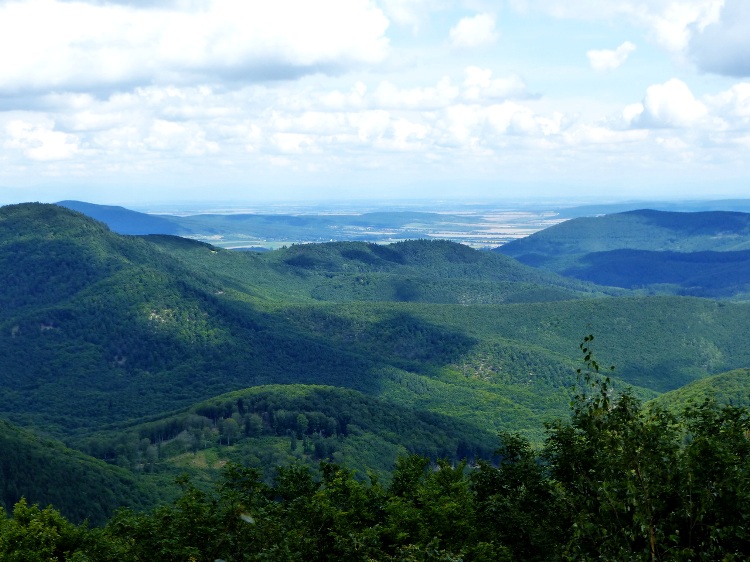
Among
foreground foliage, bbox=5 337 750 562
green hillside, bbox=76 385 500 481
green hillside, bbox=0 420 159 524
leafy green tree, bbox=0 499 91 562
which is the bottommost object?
green hillside, bbox=76 385 500 481

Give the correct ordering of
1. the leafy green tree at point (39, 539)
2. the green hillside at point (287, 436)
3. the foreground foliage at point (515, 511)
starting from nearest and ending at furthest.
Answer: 1. the foreground foliage at point (515, 511)
2. the leafy green tree at point (39, 539)
3. the green hillside at point (287, 436)

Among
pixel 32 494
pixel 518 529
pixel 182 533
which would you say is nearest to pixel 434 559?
pixel 518 529

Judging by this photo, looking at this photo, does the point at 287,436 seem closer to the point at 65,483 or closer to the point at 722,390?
the point at 65,483

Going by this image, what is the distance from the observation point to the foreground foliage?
2898cm

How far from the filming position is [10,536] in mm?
Answer: 51438

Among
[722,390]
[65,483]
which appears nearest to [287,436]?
[65,483]

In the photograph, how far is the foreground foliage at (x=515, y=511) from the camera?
95.1ft

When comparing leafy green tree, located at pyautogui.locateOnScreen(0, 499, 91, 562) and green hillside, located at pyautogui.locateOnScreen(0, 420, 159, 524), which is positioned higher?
leafy green tree, located at pyautogui.locateOnScreen(0, 499, 91, 562)

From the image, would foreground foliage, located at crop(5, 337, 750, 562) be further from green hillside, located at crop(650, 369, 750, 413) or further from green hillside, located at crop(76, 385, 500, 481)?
green hillside, located at crop(650, 369, 750, 413)

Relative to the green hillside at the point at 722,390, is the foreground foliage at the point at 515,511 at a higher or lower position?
higher

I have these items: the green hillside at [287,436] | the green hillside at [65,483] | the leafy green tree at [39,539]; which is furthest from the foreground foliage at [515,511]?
the green hillside at [287,436]

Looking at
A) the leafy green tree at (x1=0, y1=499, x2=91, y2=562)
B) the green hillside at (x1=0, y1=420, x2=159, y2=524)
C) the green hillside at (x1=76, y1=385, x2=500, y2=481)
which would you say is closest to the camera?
the leafy green tree at (x1=0, y1=499, x2=91, y2=562)

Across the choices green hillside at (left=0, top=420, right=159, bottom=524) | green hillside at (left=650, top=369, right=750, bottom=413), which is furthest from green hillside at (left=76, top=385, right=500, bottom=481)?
green hillside at (left=650, top=369, right=750, bottom=413)

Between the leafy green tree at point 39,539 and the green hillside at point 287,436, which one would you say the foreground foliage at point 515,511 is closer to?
the leafy green tree at point 39,539
